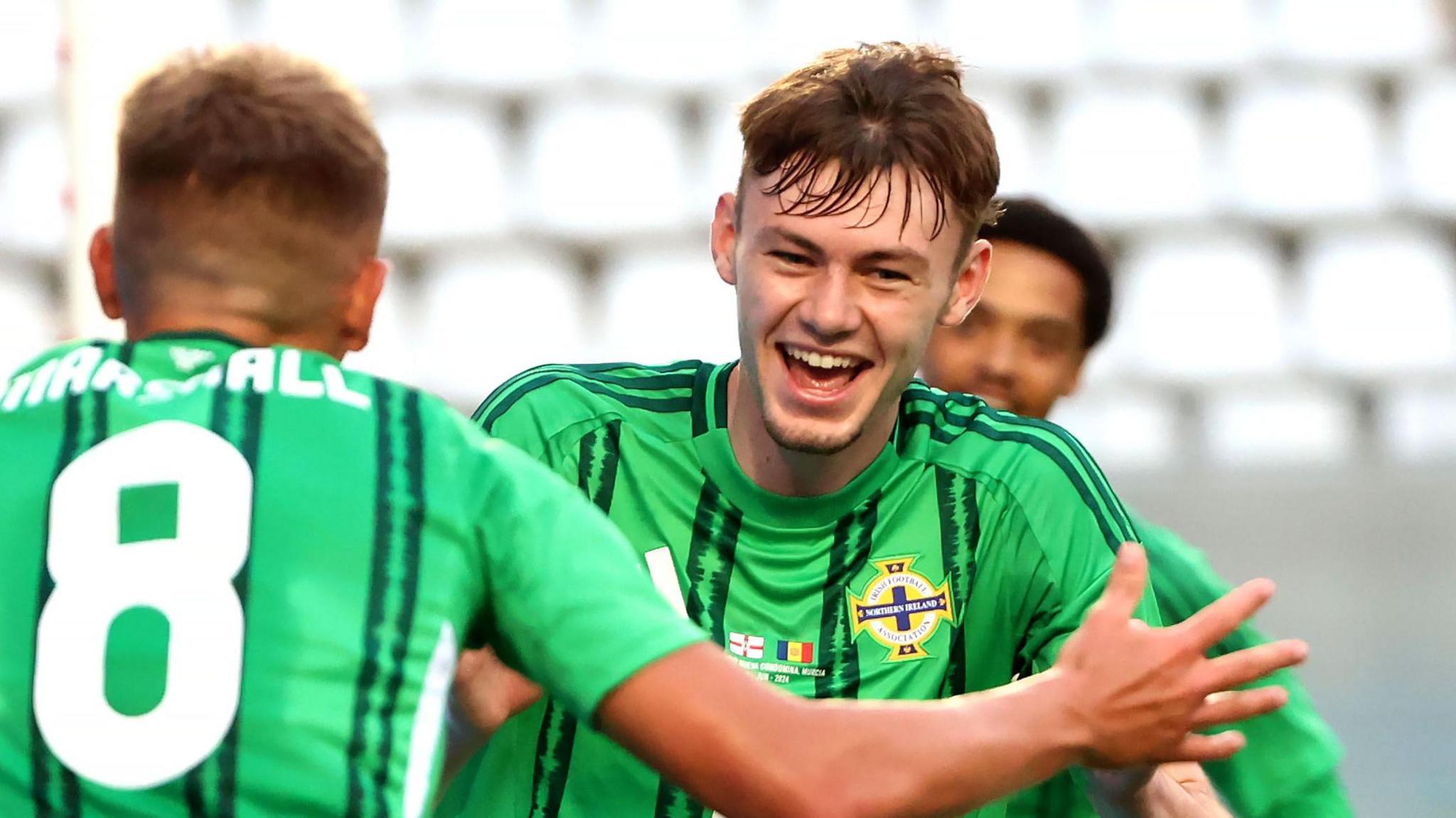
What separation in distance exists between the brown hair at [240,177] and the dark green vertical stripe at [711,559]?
3.17ft

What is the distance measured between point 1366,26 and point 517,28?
768 cm

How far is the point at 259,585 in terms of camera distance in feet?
5.46

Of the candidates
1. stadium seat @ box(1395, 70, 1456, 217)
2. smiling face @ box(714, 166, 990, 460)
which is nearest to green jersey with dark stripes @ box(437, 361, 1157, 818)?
smiling face @ box(714, 166, 990, 460)

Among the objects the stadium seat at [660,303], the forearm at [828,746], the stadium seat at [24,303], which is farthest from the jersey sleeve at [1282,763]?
the stadium seat at [24,303]

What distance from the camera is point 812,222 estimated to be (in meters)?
2.67

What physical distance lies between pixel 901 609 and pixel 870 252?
54cm

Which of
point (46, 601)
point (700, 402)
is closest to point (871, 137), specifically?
point (700, 402)

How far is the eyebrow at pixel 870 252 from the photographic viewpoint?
2684 mm

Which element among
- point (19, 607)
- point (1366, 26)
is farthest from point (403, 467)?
point (1366, 26)

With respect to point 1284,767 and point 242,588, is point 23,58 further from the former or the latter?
point 242,588

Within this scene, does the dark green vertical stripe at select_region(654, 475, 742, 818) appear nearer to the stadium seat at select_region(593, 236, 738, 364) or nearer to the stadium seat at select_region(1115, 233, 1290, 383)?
the stadium seat at select_region(593, 236, 738, 364)

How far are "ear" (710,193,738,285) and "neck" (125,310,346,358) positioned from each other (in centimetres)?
113

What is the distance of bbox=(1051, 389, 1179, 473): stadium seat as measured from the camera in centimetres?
1602

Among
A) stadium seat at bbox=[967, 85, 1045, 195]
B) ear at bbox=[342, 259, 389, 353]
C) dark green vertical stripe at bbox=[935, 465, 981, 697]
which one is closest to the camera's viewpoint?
ear at bbox=[342, 259, 389, 353]
